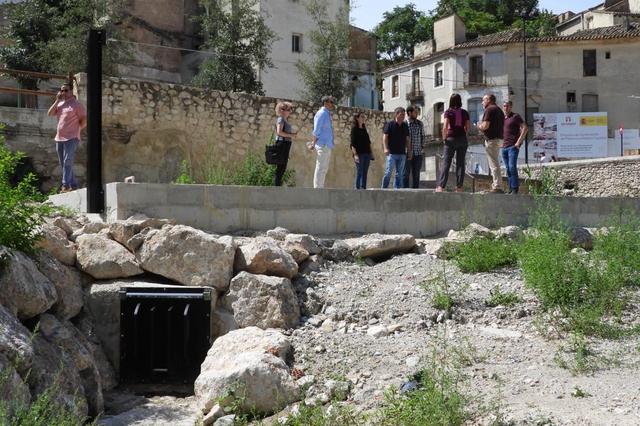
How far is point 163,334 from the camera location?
755 centimetres

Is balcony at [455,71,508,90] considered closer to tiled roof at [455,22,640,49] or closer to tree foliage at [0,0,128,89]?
tiled roof at [455,22,640,49]

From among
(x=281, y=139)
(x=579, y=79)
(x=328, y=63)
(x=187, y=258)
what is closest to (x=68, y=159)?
(x=281, y=139)

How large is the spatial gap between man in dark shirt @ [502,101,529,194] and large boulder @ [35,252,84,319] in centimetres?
680

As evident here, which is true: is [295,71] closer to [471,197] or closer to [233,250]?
[471,197]

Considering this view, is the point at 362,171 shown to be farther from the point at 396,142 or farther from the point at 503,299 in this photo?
the point at 503,299

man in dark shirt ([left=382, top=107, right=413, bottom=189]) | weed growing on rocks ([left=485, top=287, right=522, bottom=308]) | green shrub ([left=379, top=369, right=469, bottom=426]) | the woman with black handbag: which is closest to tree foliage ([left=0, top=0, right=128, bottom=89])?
man in dark shirt ([left=382, top=107, right=413, bottom=189])

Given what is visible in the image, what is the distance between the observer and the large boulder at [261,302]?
24.9 ft

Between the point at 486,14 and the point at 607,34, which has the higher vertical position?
the point at 486,14

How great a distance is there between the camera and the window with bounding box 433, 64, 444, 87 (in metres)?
50.5

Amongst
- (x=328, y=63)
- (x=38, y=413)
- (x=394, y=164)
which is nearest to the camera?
(x=38, y=413)

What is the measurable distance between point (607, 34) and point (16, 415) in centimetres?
4827

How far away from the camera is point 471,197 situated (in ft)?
34.5

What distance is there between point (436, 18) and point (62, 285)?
57665 millimetres

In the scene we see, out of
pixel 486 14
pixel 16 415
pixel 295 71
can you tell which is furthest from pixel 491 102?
pixel 486 14
